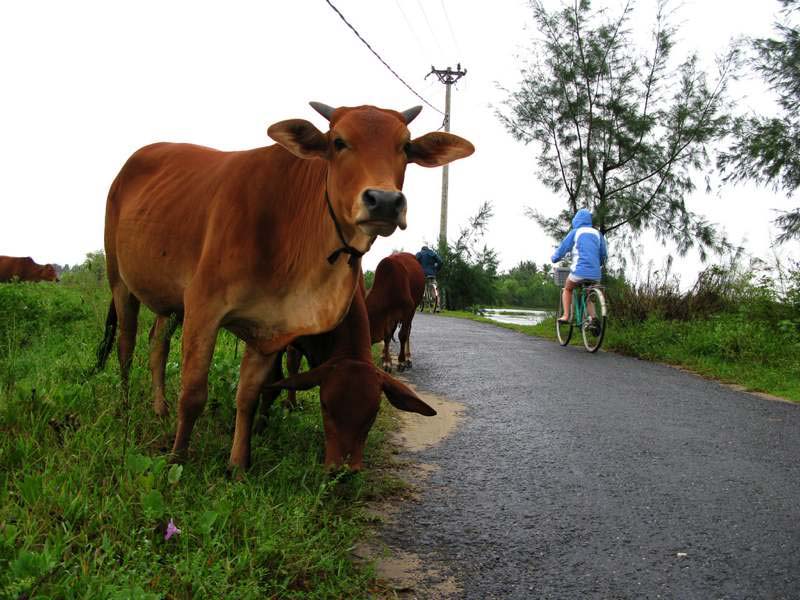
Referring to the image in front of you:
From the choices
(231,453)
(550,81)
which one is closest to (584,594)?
(231,453)

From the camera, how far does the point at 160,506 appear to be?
2.89m

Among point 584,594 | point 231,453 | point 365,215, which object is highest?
point 365,215

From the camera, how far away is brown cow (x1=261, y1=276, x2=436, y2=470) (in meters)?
3.89

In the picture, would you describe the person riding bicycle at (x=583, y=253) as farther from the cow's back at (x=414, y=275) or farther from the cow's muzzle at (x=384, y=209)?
the cow's muzzle at (x=384, y=209)

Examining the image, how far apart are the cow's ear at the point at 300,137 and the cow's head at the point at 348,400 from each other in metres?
1.13

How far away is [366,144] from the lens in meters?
3.59

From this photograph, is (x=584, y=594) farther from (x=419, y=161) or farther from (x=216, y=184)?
(x=216, y=184)

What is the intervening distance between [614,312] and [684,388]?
6145mm

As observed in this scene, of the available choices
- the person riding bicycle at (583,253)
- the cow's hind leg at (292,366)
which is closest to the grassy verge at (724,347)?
the person riding bicycle at (583,253)

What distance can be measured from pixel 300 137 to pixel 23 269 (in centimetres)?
2648

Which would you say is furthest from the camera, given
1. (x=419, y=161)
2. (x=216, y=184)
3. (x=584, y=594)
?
(x=216, y=184)

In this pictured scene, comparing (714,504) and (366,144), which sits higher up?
(366,144)

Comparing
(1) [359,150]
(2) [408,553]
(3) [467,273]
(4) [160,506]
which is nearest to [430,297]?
(3) [467,273]

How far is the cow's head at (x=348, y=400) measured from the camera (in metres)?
3.89
